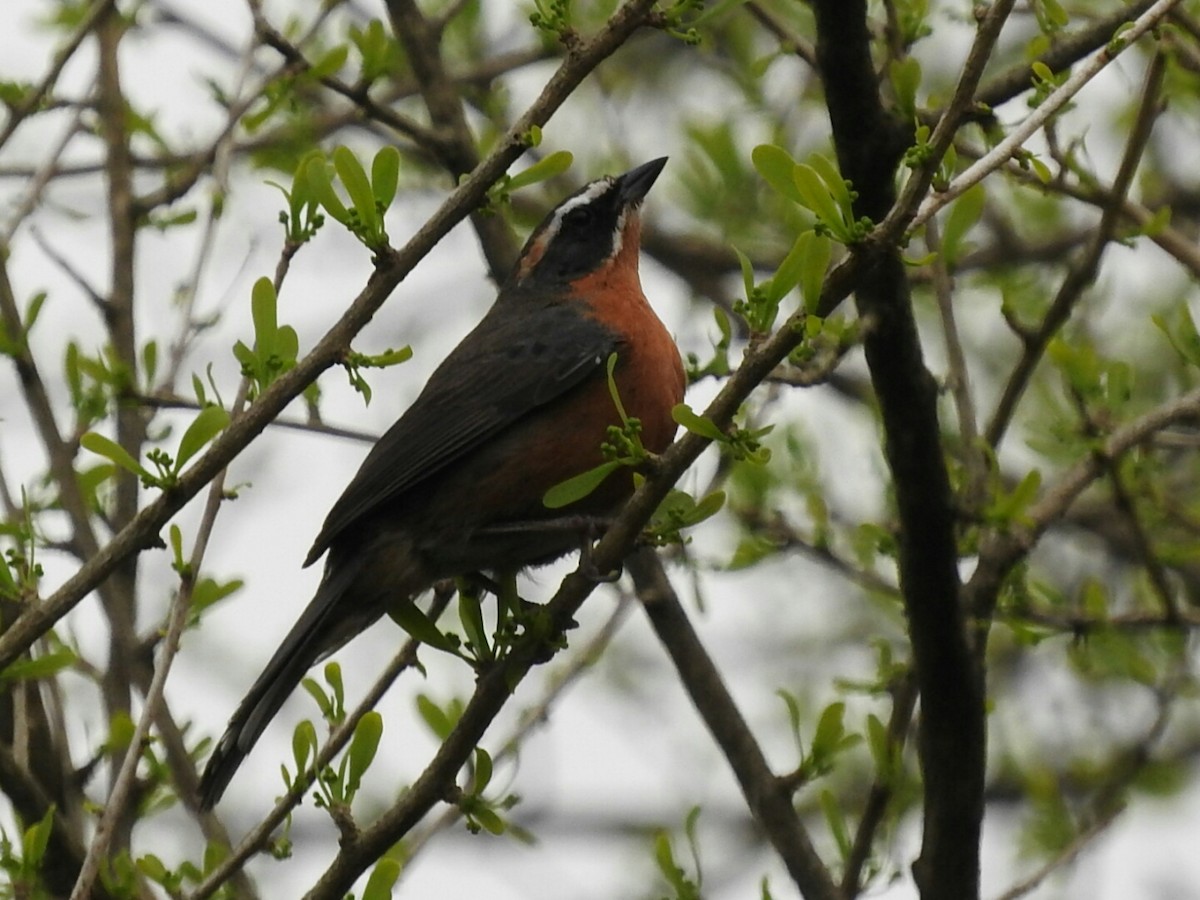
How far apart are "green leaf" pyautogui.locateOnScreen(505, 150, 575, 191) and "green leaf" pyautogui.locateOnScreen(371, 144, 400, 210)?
334 mm

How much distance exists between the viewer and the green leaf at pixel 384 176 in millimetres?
3857

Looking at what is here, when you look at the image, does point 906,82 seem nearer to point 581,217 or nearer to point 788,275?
point 788,275

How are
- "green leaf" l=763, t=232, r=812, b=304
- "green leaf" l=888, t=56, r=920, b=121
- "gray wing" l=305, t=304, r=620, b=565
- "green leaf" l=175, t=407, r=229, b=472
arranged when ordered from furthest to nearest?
"gray wing" l=305, t=304, r=620, b=565
"green leaf" l=888, t=56, r=920, b=121
"green leaf" l=175, t=407, r=229, b=472
"green leaf" l=763, t=232, r=812, b=304

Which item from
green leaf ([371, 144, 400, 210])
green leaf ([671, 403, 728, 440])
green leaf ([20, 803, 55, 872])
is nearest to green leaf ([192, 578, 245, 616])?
green leaf ([20, 803, 55, 872])

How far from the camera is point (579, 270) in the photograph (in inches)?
257

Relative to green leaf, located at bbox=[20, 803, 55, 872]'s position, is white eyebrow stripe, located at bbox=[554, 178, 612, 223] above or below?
above

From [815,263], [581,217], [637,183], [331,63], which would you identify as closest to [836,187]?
[815,263]

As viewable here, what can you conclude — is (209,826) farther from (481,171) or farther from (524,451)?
(481,171)

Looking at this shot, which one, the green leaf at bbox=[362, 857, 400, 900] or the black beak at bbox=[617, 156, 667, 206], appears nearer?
the green leaf at bbox=[362, 857, 400, 900]

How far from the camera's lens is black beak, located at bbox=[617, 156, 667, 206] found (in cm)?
641

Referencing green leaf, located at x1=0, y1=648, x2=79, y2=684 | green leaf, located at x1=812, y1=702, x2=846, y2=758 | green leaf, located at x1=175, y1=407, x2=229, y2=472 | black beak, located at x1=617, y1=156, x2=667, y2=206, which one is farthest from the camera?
black beak, located at x1=617, y1=156, x2=667, y2=206

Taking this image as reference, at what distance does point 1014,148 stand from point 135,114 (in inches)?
169

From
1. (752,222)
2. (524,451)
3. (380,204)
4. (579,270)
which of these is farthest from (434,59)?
(380,204)

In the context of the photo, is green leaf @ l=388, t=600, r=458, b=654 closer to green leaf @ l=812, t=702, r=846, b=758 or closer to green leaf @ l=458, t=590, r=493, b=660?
green leaf @ l=458, t=590, r=493, b=660
